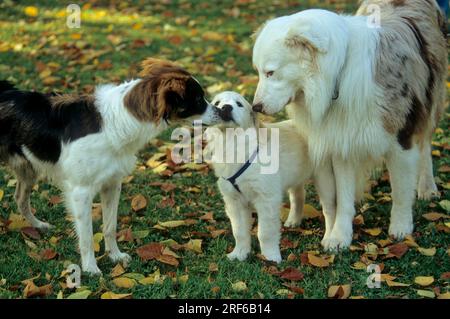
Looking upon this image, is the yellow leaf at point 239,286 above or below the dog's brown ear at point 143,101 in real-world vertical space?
below

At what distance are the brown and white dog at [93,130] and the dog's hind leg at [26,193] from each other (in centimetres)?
28

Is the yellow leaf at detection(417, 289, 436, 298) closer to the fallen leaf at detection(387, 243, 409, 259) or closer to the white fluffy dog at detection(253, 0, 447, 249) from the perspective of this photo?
the fallen leaf at detection(387, 243, 409, 259)

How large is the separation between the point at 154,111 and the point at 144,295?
1238 mm

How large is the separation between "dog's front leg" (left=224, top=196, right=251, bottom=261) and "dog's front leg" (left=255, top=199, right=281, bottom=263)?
0.14 m

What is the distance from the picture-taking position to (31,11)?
1195 centimetres

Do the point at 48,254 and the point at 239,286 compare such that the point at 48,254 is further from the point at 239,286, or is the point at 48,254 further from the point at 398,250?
the point at 398,250

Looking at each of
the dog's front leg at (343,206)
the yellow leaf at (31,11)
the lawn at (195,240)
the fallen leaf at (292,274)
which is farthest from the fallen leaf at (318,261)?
the yellow leaf at (31,11)

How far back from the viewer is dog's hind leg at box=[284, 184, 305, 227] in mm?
5590

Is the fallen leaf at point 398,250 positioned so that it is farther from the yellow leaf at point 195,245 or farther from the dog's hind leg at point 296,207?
the yellow leaf at point 195,245

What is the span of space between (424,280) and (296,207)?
1.40 m

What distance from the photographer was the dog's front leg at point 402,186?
5062mm

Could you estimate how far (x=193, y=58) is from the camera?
32.1 ft

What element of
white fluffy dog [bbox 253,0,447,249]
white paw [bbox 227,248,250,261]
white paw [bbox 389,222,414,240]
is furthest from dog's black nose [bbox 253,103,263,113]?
white paw [bbox 389,222,414,240]
